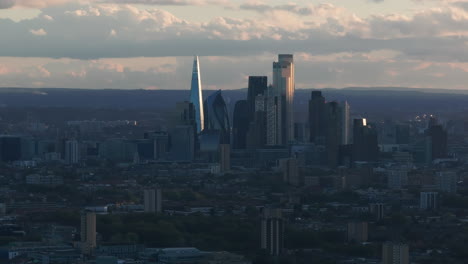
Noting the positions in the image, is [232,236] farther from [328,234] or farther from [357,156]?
[357,156]

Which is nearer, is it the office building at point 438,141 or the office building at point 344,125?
the office building at point 344,125

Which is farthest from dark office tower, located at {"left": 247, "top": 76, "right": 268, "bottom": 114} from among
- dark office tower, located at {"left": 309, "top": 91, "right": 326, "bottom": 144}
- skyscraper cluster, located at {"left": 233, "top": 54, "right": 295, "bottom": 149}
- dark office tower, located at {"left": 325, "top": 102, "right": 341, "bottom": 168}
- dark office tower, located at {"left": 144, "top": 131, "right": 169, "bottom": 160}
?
dark office tower, located at {"left": 144, "top": 131, "right": 169, "bottom": 160}

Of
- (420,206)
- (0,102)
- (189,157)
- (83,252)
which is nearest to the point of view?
(83,252)

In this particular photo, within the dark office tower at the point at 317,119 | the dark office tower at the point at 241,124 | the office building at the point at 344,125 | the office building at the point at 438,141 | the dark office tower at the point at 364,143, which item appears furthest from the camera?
the dark office tower at the point at 241,124

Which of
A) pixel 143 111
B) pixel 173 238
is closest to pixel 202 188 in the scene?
pixel 173 238

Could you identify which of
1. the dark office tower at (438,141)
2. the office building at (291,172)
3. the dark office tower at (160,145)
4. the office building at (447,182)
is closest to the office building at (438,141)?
the dark office tower at (438,141)

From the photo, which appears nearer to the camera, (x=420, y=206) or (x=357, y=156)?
(x=420, y=206)

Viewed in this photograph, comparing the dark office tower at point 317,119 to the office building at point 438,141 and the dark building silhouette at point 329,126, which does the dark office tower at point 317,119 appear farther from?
the office building at point 438,141

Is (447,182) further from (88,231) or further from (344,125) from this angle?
(88,231)
